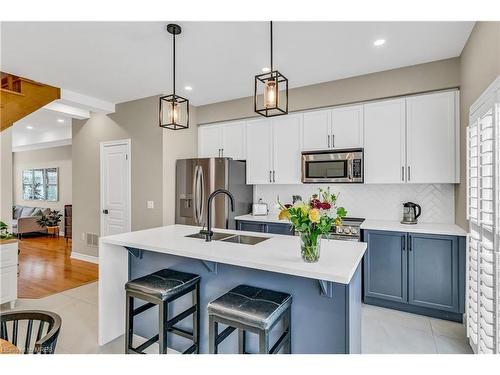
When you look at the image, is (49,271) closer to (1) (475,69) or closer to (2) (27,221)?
(2) (27,221)

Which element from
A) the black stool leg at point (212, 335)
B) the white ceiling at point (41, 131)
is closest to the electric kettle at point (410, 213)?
the black stool leg at point (212, 335)

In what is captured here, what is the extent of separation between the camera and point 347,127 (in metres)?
3.52

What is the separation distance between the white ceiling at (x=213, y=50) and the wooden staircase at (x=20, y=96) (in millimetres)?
204

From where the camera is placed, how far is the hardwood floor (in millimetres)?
3697

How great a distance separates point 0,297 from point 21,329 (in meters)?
0.62

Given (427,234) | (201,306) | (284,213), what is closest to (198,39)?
(284,213)

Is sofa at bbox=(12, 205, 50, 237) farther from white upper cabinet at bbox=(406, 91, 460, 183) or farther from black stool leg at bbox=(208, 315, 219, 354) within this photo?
white upper cabinet at bbox=(406, 91, 460, 183)

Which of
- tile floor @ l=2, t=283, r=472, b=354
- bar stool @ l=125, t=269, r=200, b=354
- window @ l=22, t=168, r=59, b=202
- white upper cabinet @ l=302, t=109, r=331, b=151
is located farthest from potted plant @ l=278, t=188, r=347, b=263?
window @ l=22, t=168, r=59, b=202

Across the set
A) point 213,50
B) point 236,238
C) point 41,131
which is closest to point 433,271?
point 236,238

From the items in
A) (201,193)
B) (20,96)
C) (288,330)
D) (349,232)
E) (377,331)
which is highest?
(20,96)

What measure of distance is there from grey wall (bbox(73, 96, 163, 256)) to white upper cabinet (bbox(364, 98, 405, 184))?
9.35 feet

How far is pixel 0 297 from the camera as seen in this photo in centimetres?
297

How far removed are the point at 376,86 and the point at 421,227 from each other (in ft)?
5.51
